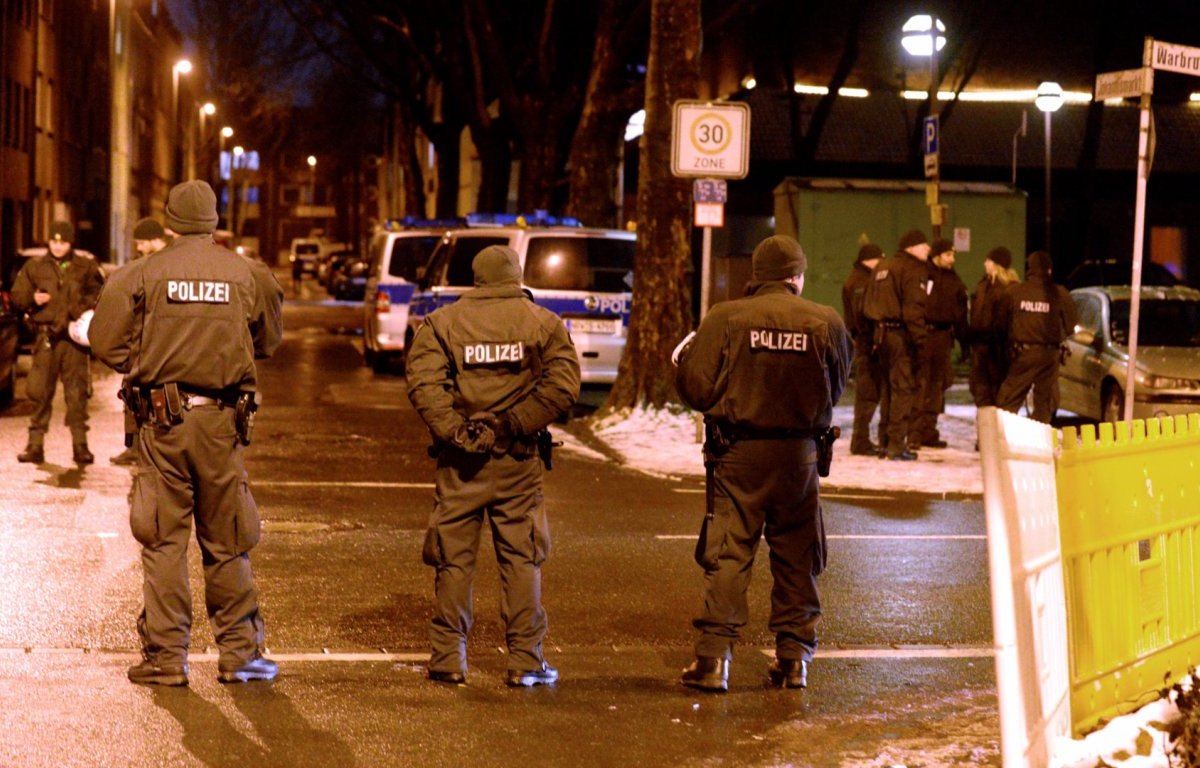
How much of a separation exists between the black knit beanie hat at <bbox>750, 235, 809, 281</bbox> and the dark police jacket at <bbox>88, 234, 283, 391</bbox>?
6.77 ft

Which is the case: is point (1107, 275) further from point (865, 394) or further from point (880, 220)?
point (865, 394)

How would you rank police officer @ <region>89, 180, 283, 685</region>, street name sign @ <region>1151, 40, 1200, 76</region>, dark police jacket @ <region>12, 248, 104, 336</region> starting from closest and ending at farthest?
police officer @ <region>89, 180, 283, 685</region>
street name sign @ <region>1151, 40, 1200, 76</region>
dark police jacket @ <region>12, 248, 104, 336</region>

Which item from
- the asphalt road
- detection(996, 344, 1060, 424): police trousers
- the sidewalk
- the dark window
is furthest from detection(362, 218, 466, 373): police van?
the asphalt road

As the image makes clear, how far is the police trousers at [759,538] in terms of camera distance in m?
7.23

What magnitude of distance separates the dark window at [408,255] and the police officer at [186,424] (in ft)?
61.9

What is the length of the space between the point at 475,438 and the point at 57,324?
783cm

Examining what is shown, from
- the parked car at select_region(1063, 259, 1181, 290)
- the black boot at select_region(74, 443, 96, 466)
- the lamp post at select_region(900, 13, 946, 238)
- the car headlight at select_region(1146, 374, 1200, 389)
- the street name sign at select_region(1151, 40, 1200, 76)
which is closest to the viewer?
the street name sign at select_region(1151, 40, 1200, 76)

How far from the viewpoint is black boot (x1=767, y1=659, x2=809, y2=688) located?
735cm

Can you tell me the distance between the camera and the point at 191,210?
7219 mm

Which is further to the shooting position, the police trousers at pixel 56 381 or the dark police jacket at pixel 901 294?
the dark police jacket at pixel 901 294

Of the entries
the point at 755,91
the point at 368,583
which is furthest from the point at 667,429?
the point at 755,91

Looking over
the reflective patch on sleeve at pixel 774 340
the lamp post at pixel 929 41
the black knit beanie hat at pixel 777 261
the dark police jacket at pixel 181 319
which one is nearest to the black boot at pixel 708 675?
the reflective patch on sleeve at pixel 774 340

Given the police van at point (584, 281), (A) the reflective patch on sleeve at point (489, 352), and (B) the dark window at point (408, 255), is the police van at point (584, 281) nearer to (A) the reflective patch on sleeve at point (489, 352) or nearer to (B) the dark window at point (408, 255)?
(B) the dark window at point (408, 255)

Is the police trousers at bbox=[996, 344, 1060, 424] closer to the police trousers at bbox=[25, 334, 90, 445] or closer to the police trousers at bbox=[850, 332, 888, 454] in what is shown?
the police trousers at bbox=[850, 332, 888, 454]
